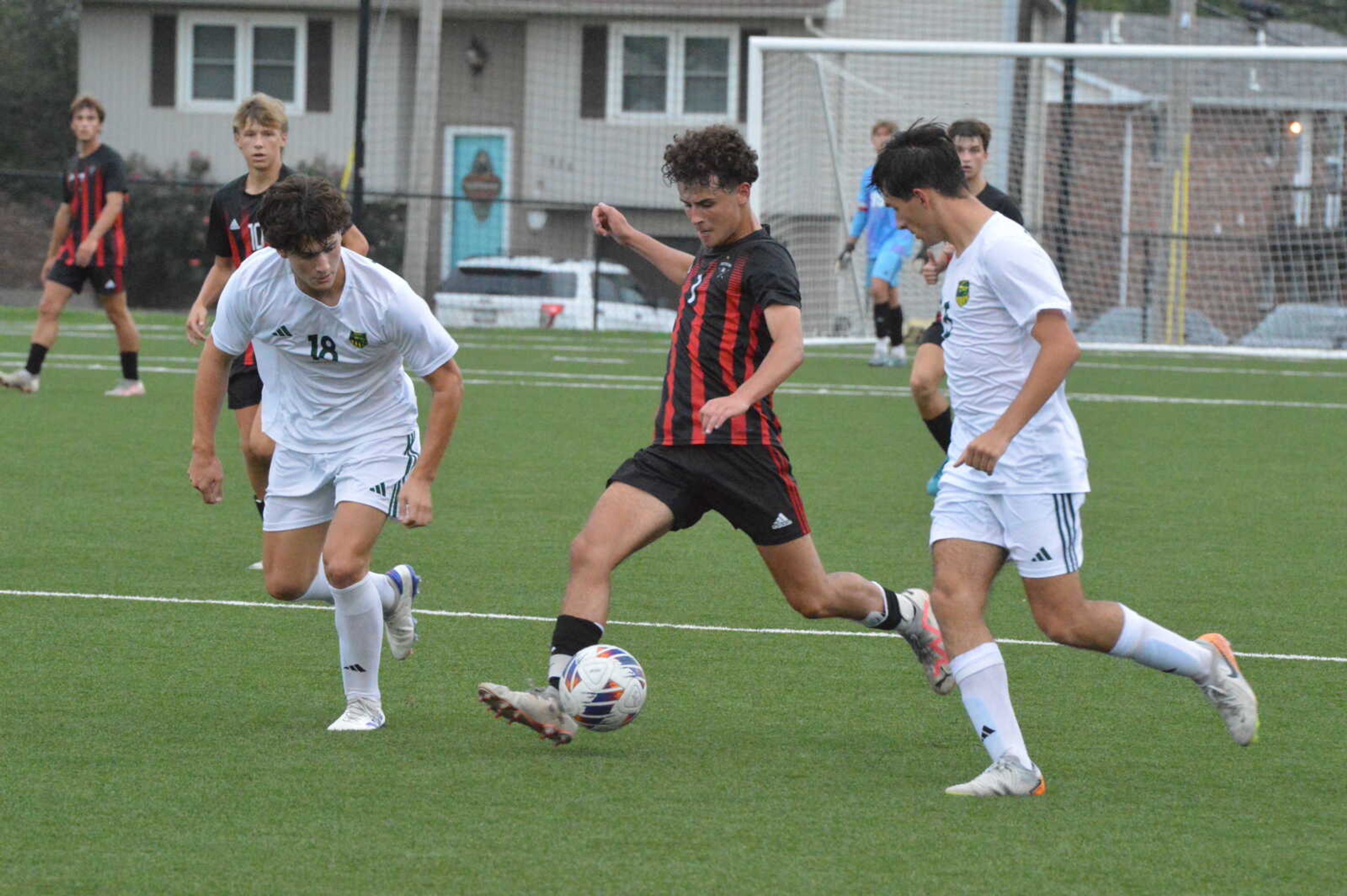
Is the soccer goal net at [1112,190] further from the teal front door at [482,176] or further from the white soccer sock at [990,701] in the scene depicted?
the white soccer sock at [990,701]

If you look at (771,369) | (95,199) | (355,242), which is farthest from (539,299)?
(771,369)

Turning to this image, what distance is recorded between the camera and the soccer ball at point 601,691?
516 cm

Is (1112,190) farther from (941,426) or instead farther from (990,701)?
(990,701)

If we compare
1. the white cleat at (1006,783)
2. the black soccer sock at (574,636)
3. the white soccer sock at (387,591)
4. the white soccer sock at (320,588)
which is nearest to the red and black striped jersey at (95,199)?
the white soccer sock at (320,588)

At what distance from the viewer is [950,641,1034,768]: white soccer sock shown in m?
4.89

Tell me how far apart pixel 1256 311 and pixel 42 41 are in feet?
83.2

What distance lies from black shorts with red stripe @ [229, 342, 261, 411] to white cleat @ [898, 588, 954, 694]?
2.81 metres

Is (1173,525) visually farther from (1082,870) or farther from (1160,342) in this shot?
(1160,342)

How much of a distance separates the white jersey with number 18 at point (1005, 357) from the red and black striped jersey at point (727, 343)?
65 centimetres

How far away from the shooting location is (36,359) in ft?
49.4

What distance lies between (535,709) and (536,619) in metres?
2.08

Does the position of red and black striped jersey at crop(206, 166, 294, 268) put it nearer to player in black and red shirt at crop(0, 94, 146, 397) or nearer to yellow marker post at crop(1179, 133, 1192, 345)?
player in black and red shirt at crop(0, 94, 146, 397)

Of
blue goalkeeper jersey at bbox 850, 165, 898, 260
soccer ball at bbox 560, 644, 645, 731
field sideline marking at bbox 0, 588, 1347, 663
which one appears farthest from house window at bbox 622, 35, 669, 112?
soccer ball at bbox 560, 644, 645, 731

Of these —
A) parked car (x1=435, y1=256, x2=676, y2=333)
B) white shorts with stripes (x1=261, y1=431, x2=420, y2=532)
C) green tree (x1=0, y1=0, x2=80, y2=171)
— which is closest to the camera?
white shorts with stripes (x1=261, y1=431, x2=420, y2=532)
